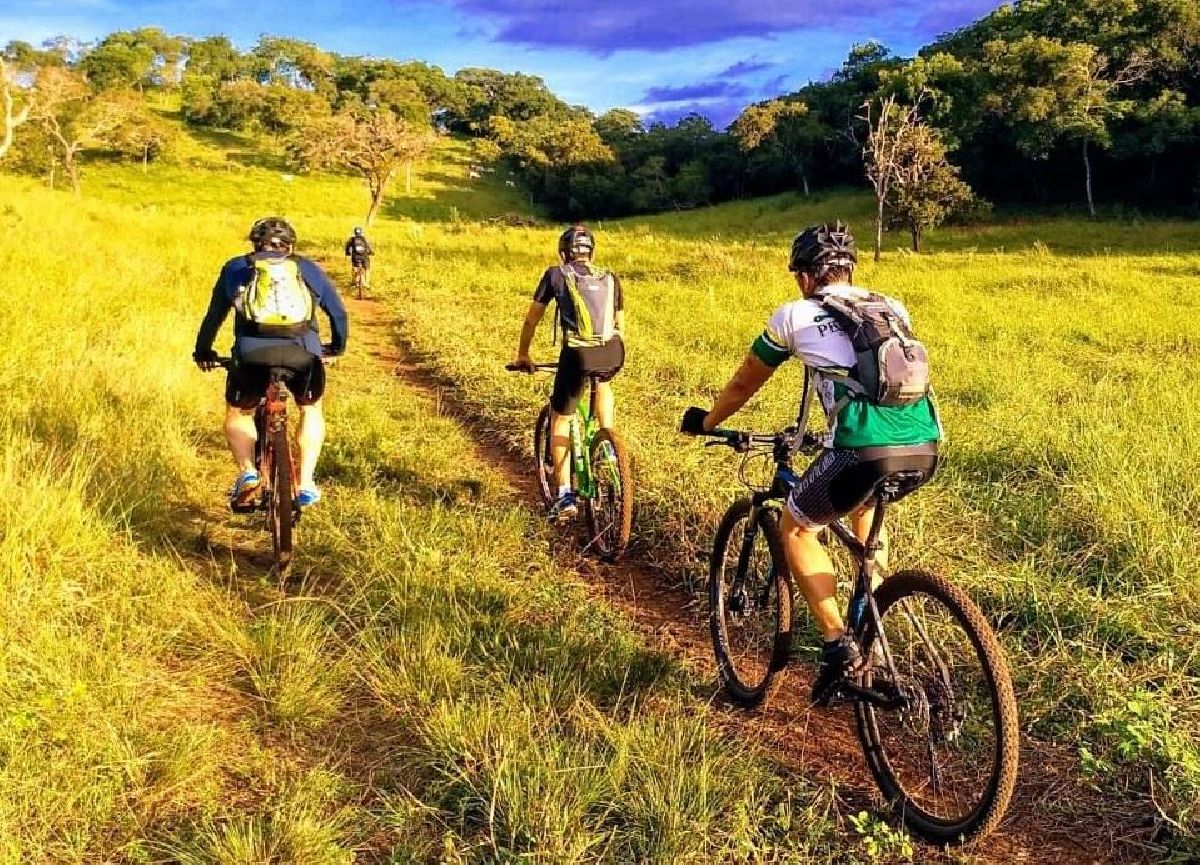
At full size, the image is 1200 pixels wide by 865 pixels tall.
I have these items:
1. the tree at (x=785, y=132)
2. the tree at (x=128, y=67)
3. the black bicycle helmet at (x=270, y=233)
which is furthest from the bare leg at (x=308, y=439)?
the tree at (x=128, y=67)

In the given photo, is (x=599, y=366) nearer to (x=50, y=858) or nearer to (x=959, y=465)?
(x=959, y=465)

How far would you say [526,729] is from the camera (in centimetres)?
312

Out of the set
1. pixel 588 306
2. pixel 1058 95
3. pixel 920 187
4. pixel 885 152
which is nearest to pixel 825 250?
pixel 588 306

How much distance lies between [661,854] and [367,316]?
14221 mm

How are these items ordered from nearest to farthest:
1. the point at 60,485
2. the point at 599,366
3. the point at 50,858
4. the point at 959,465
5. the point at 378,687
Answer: the point at 50,858 < the point at 378,687 < the point at 60,485 < the point at 599,366 < the point at 959,465

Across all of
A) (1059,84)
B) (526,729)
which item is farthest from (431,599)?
(1059,84)

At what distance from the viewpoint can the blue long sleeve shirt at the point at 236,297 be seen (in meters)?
4.60

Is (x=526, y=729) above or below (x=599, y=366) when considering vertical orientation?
below

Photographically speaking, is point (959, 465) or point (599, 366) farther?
point (959, 465)

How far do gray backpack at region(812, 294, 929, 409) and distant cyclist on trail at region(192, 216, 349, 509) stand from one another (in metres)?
3.09

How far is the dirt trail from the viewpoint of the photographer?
9.15 feet

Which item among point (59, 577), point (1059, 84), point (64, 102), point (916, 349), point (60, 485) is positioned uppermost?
point (64, 102)

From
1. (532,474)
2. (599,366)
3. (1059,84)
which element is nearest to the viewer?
(599,366)

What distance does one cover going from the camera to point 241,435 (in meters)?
4.93
